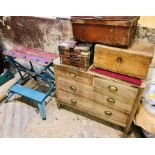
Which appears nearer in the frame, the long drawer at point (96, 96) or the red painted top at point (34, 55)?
the long drawer at point (96, 96)

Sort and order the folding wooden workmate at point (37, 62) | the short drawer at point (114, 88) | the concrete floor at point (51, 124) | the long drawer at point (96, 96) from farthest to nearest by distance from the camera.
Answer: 1. the folding wooden workmate at point (37, 62)
2. the concrete floor at point (51, 124)
3. the long drawer at point (96, 96)
4. the short drawer at point (114, 88)

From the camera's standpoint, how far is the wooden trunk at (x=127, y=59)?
58.7 inches

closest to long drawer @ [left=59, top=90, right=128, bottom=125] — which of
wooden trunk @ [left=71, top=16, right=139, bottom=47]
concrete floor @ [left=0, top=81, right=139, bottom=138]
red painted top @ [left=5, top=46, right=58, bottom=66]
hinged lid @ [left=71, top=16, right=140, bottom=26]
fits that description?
concrete floor @ [left=0, top=81, right=139, bottom=138]

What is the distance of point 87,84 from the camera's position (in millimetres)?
1911

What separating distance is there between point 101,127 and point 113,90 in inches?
27.0

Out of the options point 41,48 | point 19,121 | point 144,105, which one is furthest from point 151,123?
point 41,48

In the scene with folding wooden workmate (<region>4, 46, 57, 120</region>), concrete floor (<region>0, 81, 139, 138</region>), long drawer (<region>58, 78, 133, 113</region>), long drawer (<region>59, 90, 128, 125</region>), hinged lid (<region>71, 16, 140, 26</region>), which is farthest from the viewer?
folding wooden workmate (<region>4, 46, 57, 120</region>)

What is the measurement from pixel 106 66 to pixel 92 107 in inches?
24.7

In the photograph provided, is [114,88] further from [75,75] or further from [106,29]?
[106,29]

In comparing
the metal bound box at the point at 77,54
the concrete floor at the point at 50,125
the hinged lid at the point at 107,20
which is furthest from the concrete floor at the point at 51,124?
the hinged lid at the point at 107,20

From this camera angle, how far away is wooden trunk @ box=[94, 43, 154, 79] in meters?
1.49

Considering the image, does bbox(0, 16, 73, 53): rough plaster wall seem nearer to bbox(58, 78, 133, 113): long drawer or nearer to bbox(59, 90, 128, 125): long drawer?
bbox(58, 78, 133, 113): long drawer

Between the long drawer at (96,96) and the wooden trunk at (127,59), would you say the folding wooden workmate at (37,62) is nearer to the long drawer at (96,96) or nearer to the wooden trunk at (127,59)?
the long drawer at (96,96)

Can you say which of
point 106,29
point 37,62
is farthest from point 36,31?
point 106,29
